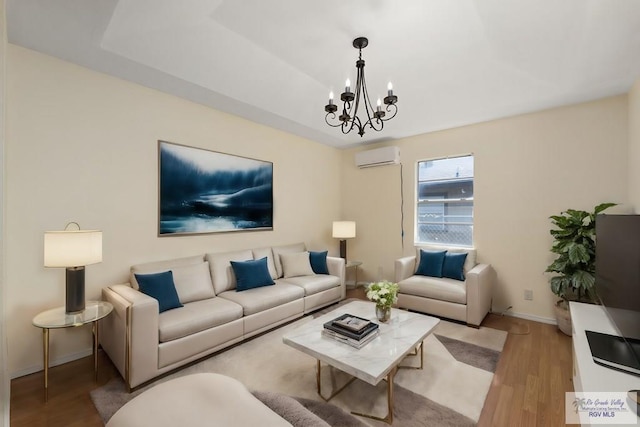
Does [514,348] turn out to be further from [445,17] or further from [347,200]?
[347,200]

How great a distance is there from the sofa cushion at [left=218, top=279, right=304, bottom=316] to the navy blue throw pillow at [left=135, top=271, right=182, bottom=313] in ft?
1.73

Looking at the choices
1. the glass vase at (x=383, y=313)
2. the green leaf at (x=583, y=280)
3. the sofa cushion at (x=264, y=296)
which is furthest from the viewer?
the sofa cushion at (x=264, y=296)

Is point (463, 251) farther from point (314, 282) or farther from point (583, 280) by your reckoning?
point (314, 282)

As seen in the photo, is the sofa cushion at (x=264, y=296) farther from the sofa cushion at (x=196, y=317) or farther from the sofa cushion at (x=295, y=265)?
the sofa cushion at (x=295, y=265)

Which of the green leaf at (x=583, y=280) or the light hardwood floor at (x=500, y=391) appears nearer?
the light hardwood floor at (x=500, y=391)

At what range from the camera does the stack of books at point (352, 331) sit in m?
1.96

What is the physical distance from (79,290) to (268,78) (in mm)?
2374

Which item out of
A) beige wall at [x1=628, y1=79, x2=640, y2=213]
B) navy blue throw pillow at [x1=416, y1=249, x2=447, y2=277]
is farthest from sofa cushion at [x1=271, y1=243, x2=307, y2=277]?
beige wall at [x1=628, y1=79, x2=640, y2=213]

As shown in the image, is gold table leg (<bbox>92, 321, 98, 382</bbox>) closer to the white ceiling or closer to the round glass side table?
the round glass side table

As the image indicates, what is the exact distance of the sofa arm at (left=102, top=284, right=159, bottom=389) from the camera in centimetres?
198

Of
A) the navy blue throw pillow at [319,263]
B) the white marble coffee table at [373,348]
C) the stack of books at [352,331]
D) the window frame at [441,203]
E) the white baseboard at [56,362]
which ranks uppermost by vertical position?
the window frame at [441,203]

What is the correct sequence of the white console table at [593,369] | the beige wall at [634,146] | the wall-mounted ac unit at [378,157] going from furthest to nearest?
the wall-mounted ac unit at [378,157]
the beige wall at [634,146]
the white console table at [593,369]

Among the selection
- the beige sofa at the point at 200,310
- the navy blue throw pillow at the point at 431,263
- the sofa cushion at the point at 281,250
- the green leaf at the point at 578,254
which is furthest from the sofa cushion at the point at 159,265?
the green leaf at the point at 578,254

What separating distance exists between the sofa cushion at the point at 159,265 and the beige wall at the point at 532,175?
10.5 ft
